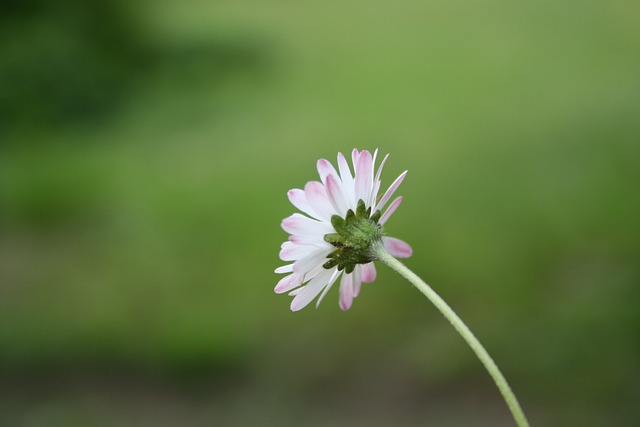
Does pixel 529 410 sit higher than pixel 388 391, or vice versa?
pixel 388 391

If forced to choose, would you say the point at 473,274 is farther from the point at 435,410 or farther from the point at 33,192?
the point at 33,192

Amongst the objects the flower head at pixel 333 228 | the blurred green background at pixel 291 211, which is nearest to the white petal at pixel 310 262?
the flower head at pixel 333 228

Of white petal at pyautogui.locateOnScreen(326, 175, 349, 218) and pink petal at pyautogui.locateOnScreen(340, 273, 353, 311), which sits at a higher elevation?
white petal at pyautogui.locateOnScreen(326, 175, 349, 218)

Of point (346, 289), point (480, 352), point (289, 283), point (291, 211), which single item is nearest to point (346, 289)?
point (346, 289)

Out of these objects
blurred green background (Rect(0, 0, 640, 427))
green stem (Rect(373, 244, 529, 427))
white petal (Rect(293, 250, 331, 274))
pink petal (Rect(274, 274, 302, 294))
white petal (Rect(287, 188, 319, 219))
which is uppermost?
blurred green background (Rect(0, 0, 640, 427))

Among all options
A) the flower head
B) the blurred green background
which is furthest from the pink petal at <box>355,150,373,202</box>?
the blurred green background

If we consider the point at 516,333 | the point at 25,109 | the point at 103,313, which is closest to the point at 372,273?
the point at 516,333

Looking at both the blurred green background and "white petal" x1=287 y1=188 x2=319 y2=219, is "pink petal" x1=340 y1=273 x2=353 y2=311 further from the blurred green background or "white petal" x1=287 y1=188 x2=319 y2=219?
the blurred green background
